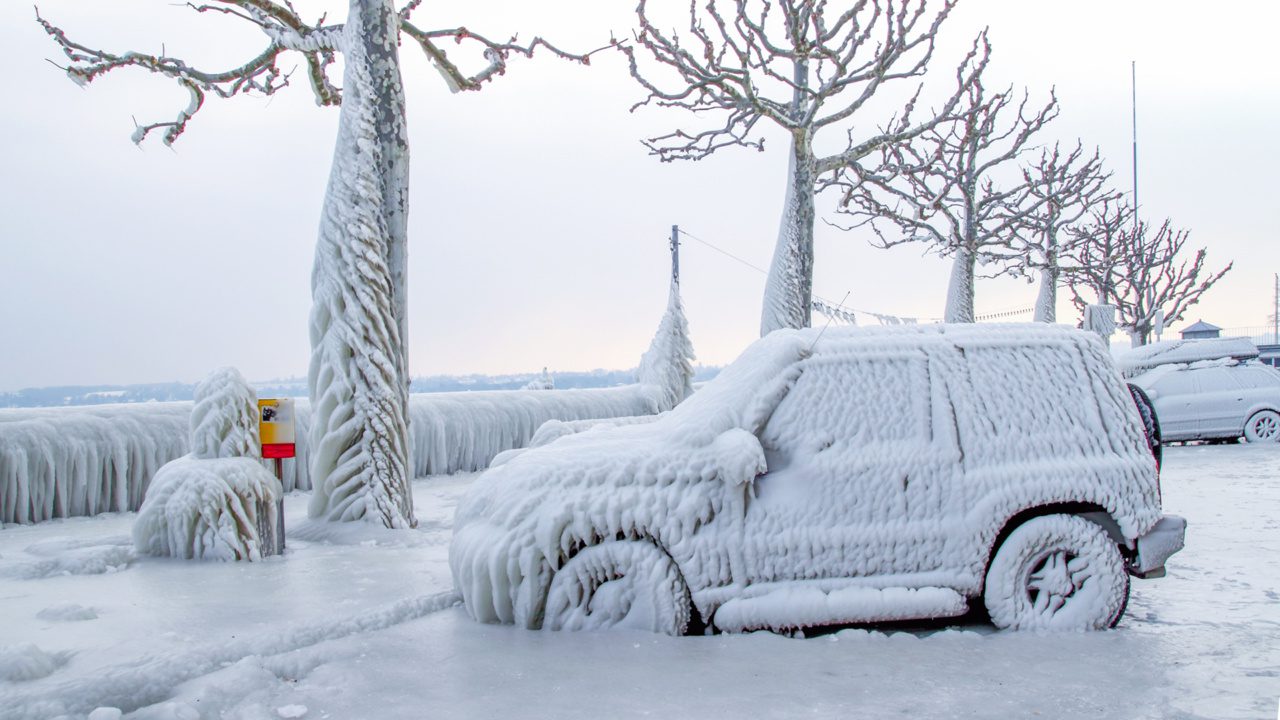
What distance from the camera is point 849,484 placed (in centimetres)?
394

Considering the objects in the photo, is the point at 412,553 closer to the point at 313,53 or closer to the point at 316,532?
the point at 316,532

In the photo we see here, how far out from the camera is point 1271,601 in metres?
4.50

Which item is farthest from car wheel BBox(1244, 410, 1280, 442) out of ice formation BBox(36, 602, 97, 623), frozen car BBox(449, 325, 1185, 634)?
ice formation BBox(36, 602, 97, 623)

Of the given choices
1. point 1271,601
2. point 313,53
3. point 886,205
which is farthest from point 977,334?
point 886,205

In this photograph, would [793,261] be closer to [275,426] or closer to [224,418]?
[275,426]

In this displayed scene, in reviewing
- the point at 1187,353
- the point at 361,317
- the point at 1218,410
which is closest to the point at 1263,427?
the point at 1218,410

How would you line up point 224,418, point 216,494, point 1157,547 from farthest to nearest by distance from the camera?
point 224,418 < point 216,494 < point 1157,547

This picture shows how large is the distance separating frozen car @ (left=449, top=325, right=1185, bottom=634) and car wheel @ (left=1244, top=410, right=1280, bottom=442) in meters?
12.7

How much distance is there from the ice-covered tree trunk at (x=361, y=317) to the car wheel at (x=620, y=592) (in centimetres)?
375

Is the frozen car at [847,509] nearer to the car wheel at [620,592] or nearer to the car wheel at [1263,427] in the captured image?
the car wheel at [620,592]

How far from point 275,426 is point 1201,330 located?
39.3 meters

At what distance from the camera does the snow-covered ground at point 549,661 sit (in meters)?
3.10

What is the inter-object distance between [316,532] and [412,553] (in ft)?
4.17

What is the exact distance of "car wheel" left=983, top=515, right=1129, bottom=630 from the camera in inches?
156
